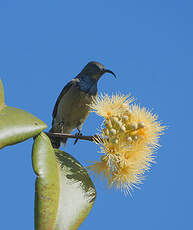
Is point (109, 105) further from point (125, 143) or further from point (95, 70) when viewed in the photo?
point (95, 70)

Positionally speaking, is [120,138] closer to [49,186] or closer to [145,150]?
[145,150]

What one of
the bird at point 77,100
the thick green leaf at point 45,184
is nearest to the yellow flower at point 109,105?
the thick green leaf at point 45,184

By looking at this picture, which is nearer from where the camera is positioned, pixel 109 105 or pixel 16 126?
pixel 16 126

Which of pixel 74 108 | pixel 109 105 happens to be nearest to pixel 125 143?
pixel 109 105

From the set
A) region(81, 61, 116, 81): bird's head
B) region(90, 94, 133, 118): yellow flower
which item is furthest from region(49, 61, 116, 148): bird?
region(90, 94, 133, 118): yellow flower

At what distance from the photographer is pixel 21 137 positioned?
6.10 ft

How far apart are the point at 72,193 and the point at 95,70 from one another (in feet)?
10.6

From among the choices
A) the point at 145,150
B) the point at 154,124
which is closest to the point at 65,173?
the point at 145,150

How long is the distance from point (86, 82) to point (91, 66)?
31 cm

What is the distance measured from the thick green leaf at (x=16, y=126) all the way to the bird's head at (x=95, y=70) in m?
3.12

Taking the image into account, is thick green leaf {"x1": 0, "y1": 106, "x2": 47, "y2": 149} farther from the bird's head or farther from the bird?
the bird's head

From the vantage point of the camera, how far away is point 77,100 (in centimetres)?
475

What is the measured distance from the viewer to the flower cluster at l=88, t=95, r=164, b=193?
223 centimetres

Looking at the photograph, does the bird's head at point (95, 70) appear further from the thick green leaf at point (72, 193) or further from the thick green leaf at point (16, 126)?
the thick green leaf at point (16, 126)
